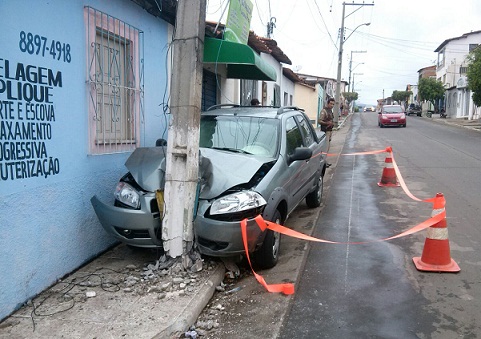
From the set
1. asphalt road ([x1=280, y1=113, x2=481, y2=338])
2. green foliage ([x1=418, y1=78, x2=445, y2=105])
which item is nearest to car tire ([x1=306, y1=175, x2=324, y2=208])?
asphalt road ([x1=280, y1=113, x2=481, y2=338])

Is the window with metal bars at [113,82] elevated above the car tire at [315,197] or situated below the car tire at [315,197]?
above

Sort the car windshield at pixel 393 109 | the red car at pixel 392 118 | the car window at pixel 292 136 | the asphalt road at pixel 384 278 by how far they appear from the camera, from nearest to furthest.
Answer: the asphalt road at pixel 384 278 < the car window at pixel 292 136 < the red car at pixel 392 118 < the car windshield at pixel 393 109

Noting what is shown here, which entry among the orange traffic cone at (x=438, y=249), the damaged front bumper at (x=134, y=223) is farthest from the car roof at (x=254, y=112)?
the orange traffic cone at (x=438, y=249)

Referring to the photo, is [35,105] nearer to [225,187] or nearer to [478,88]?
[225,187]

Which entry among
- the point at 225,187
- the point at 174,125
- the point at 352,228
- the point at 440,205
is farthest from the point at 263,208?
the point at 352,228

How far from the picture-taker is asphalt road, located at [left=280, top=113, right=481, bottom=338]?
137 inches

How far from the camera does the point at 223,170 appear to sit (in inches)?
175

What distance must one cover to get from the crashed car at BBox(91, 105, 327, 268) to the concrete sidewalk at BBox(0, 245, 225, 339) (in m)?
0.34

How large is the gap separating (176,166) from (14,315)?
195cm

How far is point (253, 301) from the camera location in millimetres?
4004

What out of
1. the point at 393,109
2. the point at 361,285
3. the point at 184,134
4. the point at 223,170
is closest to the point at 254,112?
the point at 223,170

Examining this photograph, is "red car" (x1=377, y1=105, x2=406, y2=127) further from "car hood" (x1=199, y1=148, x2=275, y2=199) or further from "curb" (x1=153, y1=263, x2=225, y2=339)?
"curb" (x1=153, y1=263, x2=225, y2=339)

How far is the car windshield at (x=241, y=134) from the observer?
5.21 metres

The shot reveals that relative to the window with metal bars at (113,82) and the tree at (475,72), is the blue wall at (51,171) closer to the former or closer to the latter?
the window with metal bars at (113,82)
